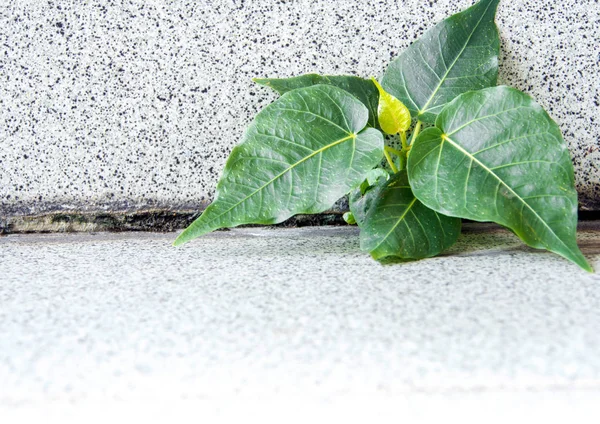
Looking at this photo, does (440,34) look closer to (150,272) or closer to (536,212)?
(536,212)

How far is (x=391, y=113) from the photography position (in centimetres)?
60

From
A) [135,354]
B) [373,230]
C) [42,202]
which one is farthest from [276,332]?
[42,202]

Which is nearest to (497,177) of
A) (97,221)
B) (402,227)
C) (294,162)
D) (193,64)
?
(402,227)

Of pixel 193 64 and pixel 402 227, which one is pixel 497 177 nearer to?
pixel 402 227

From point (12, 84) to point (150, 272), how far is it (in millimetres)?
425

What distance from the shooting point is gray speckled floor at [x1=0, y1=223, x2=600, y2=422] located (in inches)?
11.2

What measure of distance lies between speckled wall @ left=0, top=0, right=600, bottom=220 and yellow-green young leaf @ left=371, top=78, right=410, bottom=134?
154mm

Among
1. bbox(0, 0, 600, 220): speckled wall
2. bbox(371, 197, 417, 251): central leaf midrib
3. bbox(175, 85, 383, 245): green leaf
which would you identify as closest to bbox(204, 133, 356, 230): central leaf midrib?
bbox(175, 85, 383, 245): green leaf

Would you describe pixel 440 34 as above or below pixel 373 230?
above

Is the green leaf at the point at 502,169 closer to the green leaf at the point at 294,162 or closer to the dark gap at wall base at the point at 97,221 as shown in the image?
the green leaf at the point at 294,162

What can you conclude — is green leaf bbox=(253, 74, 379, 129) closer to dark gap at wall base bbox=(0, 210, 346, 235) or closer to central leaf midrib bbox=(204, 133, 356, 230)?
central leaf midrib bbox=(204, 133, 356, 230)

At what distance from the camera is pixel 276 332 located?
1.16ft

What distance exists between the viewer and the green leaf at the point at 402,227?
54 centimetres

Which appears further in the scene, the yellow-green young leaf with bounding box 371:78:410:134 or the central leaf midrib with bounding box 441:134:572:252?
the yellow-green young leaf with bounding box 371:78:410:134
